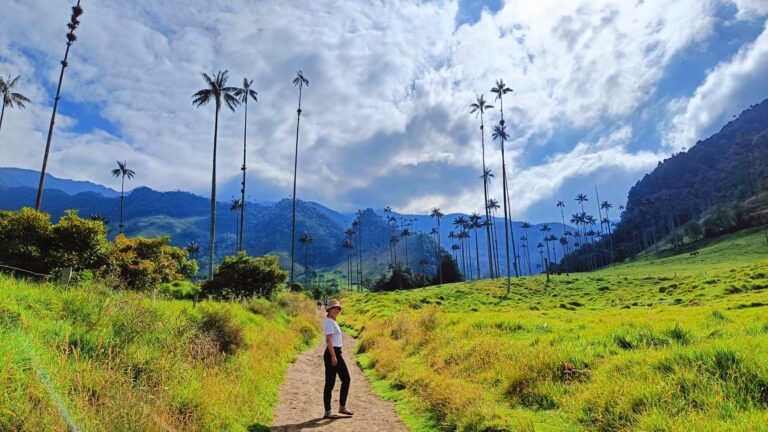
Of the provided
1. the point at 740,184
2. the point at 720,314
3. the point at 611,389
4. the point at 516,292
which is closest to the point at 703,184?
the point at 740,184

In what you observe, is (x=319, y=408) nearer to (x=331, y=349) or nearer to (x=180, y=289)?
(x=331, y=349)

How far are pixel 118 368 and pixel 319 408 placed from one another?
4995 mm

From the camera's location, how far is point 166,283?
33719mm

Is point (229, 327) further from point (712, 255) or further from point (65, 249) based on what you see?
point (712, 255)

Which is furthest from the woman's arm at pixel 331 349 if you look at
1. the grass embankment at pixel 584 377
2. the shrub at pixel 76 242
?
the shrub at pixel 76 242

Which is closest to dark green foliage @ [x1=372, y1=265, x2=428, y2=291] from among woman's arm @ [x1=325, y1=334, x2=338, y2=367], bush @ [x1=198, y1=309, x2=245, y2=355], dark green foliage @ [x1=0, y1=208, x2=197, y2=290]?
dark green foliage @ [x1=0, y1=208, x2=197, y2=290]

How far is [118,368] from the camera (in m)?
7.18

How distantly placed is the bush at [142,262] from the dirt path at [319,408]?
45.2 ft

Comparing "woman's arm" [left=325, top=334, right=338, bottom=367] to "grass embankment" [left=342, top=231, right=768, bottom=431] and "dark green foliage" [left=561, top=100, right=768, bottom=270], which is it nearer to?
"grass embankment" [left=342, top=231, right=768, bottom=431]

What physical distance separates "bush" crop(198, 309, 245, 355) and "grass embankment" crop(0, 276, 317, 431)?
0.03m

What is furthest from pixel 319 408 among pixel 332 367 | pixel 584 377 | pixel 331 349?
pixel 584 377

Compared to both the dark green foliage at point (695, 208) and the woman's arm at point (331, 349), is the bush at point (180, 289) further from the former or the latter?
the dark green foliage at point (695, 208)

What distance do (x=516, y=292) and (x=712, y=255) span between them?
178 feet

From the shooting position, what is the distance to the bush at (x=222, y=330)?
1266 cm
